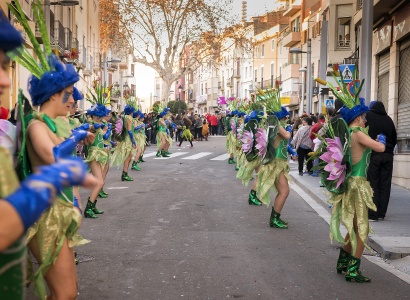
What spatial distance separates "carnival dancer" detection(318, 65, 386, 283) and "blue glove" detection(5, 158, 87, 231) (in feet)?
14.8

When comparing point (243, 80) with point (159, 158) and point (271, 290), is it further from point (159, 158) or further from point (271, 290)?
point (271, 290)

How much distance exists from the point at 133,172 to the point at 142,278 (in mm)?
12567

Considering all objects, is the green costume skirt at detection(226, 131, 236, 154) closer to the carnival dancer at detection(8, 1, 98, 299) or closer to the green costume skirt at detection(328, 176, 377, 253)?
the green costume skirt at detection(328, 176, 377, 253)

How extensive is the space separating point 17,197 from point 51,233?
81.2 inches

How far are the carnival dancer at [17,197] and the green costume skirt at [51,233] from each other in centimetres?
174

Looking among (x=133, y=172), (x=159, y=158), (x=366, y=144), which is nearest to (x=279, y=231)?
(x=366, y=144)

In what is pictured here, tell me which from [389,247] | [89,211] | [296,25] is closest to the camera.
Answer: [389,247]

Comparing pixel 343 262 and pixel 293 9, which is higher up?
pixel 293 9

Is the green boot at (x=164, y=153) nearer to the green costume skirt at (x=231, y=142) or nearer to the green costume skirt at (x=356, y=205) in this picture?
the green costume skirt at (x=231, y=142)

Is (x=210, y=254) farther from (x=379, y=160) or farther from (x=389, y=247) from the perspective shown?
(x=379, y=160)

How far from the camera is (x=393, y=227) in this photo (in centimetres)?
912

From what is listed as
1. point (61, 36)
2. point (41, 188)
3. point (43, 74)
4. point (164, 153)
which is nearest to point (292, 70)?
point (61, 36)

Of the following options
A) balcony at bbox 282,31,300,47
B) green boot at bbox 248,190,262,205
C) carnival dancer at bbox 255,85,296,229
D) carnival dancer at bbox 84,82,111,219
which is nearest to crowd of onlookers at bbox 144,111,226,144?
balcony at bbox 282,31,300,47

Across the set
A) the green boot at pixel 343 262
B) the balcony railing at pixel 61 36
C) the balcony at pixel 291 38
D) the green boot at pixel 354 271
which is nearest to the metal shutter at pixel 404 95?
the green boot at pixel 343 262
